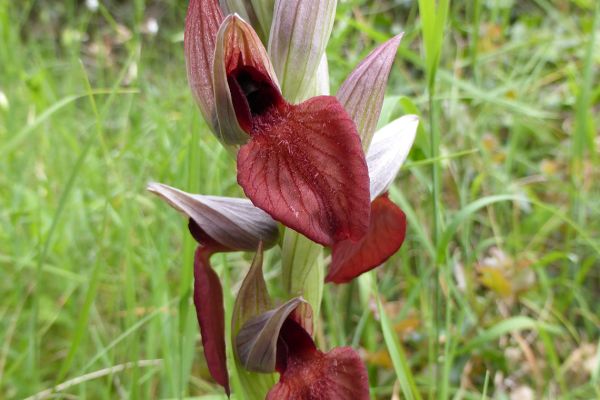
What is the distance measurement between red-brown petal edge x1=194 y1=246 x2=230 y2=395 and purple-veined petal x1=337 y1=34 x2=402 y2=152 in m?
0.23

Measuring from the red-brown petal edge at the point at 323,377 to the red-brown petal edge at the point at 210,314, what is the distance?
9cm

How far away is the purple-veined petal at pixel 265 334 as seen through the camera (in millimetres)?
800

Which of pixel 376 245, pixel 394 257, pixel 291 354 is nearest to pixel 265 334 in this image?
pixel 291 354

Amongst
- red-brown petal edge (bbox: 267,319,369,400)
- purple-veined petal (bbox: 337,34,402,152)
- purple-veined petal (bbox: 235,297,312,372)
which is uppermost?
purple-veined petal (bbox: 337,34,402,152)

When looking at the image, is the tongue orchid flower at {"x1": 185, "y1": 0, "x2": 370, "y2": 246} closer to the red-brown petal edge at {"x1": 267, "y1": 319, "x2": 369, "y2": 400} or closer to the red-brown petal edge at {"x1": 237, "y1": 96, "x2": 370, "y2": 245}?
the red-brown petal edge at {"x1": 237, "y1": 96, "x2": 370, "y2": 245}

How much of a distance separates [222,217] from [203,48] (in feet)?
0.59

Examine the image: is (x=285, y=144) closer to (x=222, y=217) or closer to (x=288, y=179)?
(x=288, y=179)

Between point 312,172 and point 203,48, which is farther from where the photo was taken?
point 203,48

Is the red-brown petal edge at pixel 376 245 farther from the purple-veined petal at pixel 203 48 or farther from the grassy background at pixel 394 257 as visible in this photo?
Answer: the purple-veined petal at pixel 203 48

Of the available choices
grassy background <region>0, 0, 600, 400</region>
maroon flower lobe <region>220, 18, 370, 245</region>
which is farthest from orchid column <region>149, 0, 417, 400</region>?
grassy background <region>0, 0, 600, 400</region>

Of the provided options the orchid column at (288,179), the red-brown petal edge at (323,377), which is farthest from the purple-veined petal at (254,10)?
the red-brown petal edge at (323,377)

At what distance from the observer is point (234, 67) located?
2.50 feet

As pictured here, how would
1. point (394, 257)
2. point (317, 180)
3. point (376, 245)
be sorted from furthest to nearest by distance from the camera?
point (394, 257) < point (376, 245) < point (317, 180)

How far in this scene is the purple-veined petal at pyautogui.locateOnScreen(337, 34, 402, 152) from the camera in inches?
31.7
